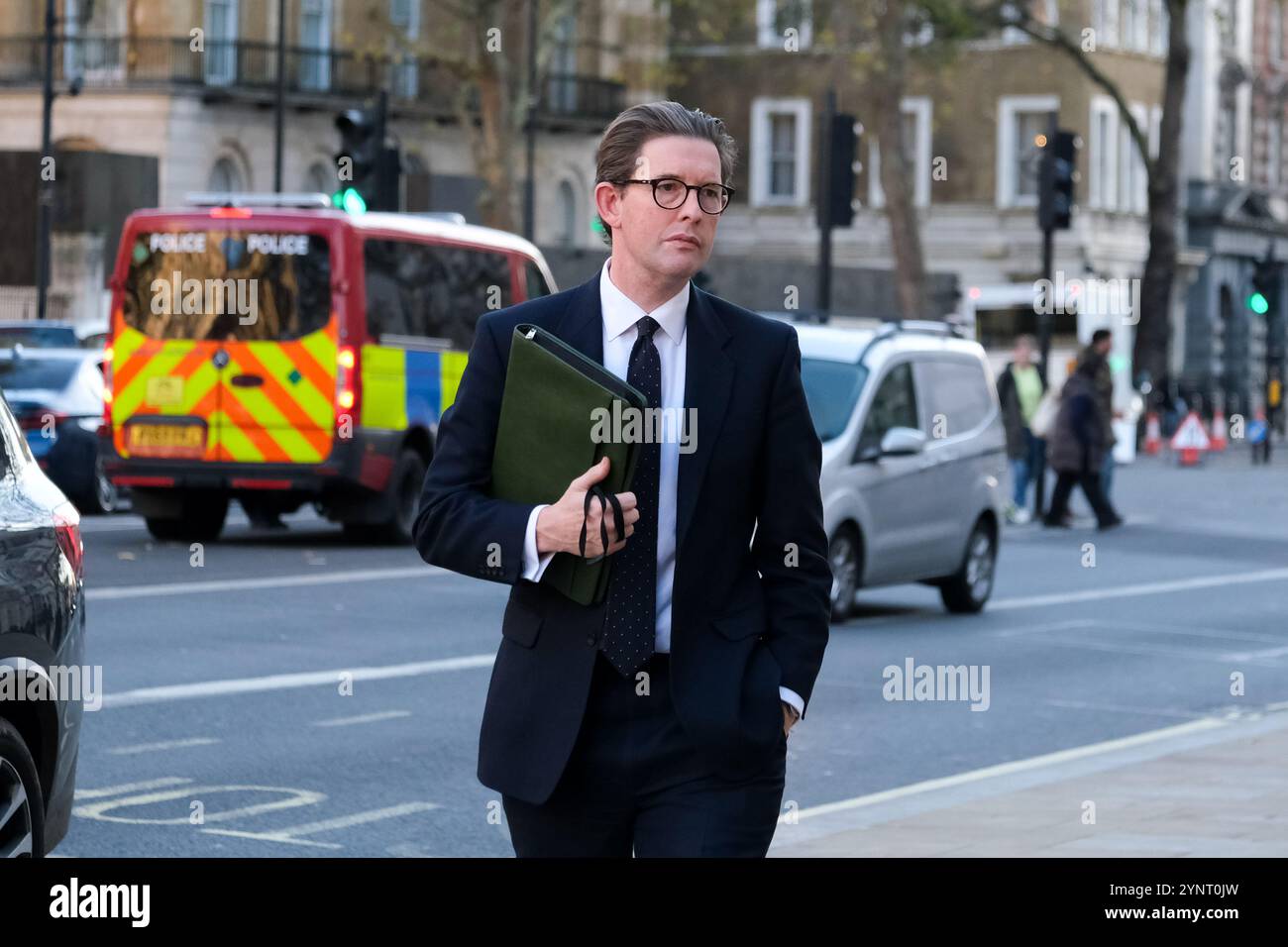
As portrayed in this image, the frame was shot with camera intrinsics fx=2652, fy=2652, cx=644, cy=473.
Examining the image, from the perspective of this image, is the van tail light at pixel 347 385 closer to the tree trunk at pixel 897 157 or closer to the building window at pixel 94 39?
the tree trunk at pixel 897 157

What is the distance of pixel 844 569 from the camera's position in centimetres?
1605

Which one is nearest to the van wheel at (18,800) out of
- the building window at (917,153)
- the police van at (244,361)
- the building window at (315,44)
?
the police van at (244,361)

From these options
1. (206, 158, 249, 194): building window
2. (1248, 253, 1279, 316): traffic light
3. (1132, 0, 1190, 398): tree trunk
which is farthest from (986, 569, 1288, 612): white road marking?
(206, 158, 249, 194): building window

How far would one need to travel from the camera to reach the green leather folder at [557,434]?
4.28 metres

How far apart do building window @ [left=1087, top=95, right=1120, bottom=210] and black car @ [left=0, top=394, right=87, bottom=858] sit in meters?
59.5

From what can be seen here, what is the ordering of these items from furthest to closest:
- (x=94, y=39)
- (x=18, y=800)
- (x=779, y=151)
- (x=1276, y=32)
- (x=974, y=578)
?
(x=1276, y=32), (x=779, y=151), (x=94, y=39), (x=974, y=578), (x=18, y=800)

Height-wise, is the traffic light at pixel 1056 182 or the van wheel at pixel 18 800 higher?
the traffic light at pixel 1056 182

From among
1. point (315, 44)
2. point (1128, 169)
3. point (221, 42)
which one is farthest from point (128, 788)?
point (1128, 169)

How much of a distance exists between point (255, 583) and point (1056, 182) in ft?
43.8

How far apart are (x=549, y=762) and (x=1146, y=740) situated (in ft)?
24.9

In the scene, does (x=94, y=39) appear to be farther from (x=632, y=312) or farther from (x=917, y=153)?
(x=632, y=312)

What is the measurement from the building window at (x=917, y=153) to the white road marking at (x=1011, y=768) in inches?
2142

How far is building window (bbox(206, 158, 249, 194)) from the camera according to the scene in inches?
2057

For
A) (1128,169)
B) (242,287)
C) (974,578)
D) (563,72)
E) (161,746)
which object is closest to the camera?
(161,746)
